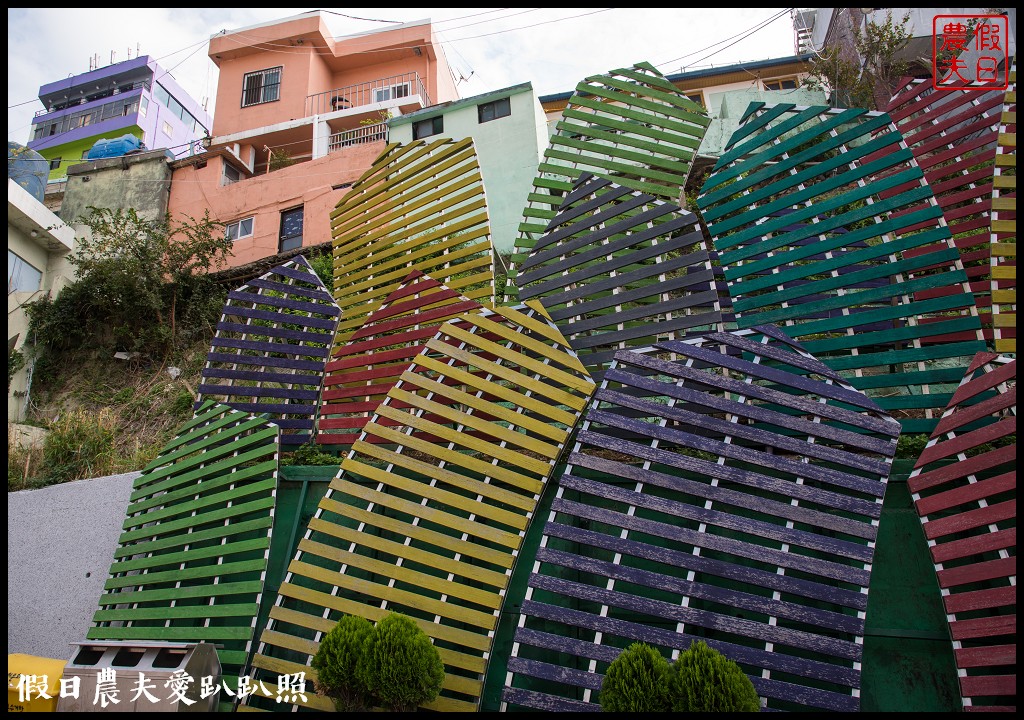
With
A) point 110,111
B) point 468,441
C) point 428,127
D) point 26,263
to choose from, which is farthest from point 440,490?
point 110,111

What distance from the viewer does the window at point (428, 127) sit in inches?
559

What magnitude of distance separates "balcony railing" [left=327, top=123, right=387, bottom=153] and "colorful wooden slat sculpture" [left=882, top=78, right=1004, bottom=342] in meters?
11.3

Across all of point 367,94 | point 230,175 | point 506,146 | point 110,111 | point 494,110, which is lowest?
point 506,146

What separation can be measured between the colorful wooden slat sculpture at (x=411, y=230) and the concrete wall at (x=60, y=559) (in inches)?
106

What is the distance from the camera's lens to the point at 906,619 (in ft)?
12.7

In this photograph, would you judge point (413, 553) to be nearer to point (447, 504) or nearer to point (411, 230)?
point (447, 504)

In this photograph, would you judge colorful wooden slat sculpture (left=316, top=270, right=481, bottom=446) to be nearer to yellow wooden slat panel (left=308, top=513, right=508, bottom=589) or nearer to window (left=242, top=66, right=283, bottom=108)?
yellow wooden slat panel (left=308, top=513, right=508, bottom=589)

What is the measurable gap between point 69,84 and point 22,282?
27644mm

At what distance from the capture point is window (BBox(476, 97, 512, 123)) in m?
13.4

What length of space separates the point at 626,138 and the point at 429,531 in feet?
18.0

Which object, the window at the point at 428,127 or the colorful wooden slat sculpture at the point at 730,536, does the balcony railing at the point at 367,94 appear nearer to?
the window at the point at 428,127

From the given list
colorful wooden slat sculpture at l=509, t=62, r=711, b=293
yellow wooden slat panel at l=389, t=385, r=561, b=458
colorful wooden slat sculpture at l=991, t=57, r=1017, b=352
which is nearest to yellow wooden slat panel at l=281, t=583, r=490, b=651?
yellow wooden slat panel at l=389, t=385, r=561, b=458

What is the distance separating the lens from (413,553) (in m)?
4.27

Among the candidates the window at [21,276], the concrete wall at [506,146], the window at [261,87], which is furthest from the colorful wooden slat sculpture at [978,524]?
the window at [261,87]
